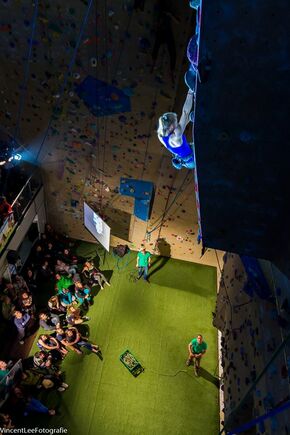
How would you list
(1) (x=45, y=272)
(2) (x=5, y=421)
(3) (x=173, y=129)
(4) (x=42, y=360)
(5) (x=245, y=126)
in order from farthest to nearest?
(1) (x=45, y=272) → (4) (x=42, y=360) → (2) (x=5, y=421) → (3) (x=173, y=129) → (5) (x=245, y=126)

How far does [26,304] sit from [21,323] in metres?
0.37

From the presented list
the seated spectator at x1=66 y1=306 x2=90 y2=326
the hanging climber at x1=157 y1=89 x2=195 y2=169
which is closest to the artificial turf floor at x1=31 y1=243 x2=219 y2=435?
the seated spectator at x1=66 y1=306 x2=90 y2=326

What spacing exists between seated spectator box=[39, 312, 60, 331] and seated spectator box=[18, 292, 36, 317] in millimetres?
254

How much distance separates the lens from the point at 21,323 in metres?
7.83

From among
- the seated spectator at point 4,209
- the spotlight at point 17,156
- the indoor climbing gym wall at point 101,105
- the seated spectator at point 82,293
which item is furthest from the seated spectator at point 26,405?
the spotlight at point 17,156

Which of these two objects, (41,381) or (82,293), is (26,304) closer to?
(82,293)

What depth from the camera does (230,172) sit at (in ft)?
10.2

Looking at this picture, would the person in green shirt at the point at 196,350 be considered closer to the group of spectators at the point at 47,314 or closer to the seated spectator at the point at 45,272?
the group of spectators at the point at 47,314

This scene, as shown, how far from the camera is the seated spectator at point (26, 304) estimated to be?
26.0 feet

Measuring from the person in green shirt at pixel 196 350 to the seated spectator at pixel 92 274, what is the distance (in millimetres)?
2511

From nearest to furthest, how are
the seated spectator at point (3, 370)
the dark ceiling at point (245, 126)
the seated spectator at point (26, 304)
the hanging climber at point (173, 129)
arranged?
the dark ceiling at point (245, 126) → the hanging climber at point (173, 129) → the seated spectator at point (3, 370) → the seated spectator at point (26, 304)

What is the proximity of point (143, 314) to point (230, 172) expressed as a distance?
621 centimetres

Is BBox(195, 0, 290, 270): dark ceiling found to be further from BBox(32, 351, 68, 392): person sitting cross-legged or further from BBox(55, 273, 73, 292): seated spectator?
BBox(55, 273, 73, 292): seated spectator

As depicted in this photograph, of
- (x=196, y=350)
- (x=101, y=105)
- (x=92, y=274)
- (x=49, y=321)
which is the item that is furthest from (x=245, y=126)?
(x=92, y=274)
